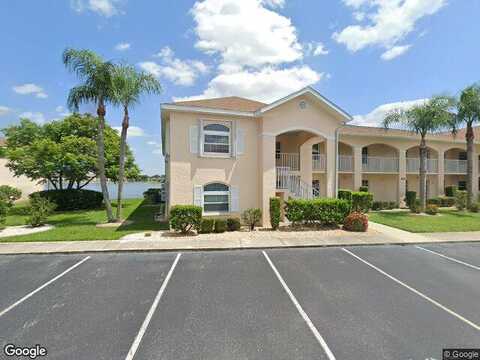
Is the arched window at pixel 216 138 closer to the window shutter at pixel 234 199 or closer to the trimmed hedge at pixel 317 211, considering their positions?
the window shutter at pixel 234 199

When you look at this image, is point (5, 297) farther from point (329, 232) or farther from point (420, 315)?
point (329, 232)

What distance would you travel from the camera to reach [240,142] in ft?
41.7

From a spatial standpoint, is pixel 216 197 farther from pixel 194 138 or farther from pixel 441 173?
pixel 441 173

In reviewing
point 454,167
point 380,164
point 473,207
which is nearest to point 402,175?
point 380,164

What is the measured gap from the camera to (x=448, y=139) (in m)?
22.2

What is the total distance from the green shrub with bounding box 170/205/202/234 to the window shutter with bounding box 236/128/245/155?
13.5 ft

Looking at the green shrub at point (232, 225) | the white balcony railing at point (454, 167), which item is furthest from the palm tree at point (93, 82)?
the white balcony railing at point (454, 167)

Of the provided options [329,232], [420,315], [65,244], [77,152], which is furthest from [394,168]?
[77,152]

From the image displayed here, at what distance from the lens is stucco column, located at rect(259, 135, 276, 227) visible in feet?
41.5

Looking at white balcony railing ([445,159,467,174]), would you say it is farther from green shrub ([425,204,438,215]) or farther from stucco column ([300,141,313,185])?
stucco column ([300,141,313,185])

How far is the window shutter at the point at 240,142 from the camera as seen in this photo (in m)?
12.7

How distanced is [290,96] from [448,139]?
66.3ft

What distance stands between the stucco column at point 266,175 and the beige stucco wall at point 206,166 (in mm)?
478

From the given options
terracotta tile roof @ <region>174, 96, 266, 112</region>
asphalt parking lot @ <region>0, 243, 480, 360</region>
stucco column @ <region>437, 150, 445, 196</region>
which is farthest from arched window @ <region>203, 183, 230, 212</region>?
stucco column @ <region>437, 150, 445, 196</region>
